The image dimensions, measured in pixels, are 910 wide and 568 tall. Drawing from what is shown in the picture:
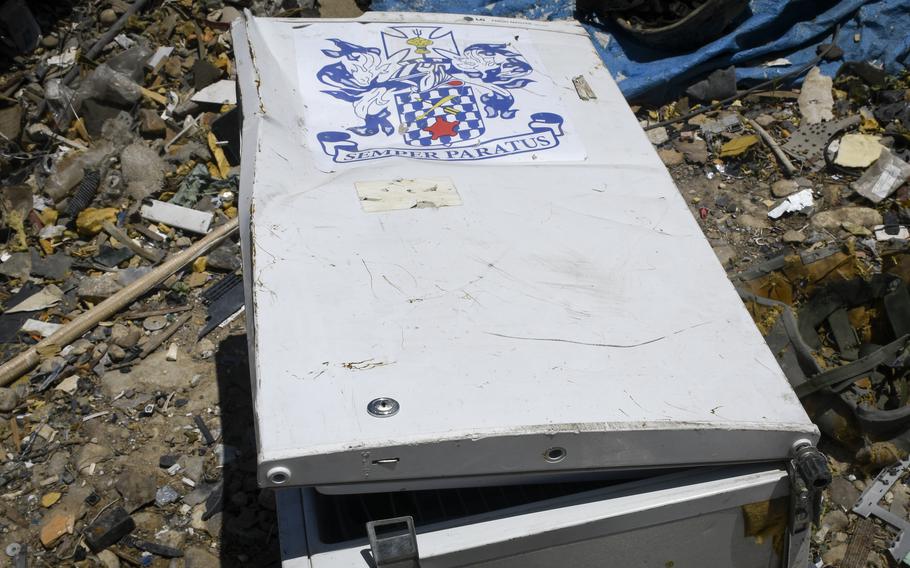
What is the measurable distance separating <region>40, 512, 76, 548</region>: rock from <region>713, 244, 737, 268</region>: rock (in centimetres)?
321

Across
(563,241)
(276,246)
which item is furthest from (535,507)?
(276,246)

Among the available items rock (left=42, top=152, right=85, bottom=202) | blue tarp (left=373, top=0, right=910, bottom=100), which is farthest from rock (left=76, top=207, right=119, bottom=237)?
blue tarp (left=373, top=0, right=910, bottom=100)

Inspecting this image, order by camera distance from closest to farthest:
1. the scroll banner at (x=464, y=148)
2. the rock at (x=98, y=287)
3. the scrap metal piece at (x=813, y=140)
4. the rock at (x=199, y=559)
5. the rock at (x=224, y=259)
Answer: the scroll banner at (x=464, y=148), the rock at (x=199, y=559), the rock at (x=98, y=287), the rock at (x=224, y=259), the scrap metal piece at (x=813, y=140)

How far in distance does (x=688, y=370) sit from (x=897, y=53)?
430cm

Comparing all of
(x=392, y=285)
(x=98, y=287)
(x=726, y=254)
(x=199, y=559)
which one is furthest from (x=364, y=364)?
(x=726, y=254)

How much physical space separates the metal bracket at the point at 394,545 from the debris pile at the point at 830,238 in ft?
6.41

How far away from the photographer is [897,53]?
506cm

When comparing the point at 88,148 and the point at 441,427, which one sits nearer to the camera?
the point at 441,427

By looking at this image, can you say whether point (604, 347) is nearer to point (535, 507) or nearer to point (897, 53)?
point (535, 507)

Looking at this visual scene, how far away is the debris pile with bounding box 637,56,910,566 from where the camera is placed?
304 cm

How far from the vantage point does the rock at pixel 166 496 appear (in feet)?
9.99

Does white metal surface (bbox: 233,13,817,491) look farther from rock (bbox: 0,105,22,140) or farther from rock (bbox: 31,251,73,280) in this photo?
rock (bbox: 0,105,22,140)

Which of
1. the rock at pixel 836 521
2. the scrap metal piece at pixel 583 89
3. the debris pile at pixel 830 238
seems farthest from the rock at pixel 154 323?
the rock at pixel 836 521

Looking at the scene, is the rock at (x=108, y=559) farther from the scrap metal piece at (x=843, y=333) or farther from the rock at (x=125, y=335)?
the scrap metal piece at (x=843, y=333)
